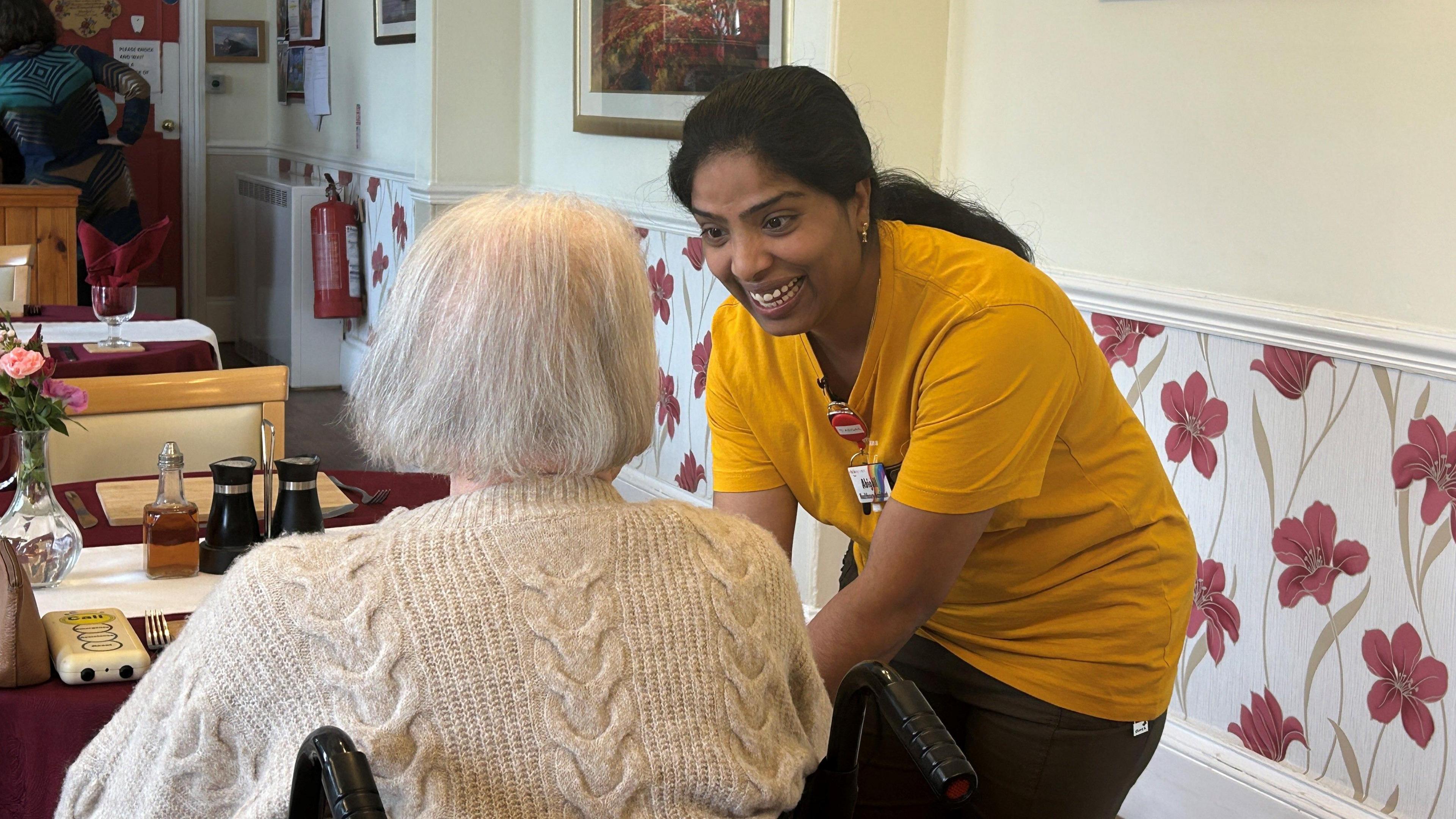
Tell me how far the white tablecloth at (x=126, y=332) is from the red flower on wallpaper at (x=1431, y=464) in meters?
2.64

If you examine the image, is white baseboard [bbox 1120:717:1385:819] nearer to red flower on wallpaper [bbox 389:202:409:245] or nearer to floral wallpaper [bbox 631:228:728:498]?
floral wallpaper [bbox 631:228:728:498]

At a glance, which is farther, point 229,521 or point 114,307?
point 114,307

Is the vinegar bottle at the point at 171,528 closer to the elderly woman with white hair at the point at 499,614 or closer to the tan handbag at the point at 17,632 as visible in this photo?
the tan handbag at the point at 17,632

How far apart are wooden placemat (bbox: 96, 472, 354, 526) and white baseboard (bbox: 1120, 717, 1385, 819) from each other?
1.51 metres

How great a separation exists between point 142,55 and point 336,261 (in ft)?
6.86

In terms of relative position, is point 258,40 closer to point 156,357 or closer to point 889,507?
point 156,357

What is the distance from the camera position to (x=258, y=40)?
7.48 metres

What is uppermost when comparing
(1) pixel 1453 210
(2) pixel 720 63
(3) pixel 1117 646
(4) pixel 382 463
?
(2) pixel 720 63

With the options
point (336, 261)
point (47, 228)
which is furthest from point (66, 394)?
point (336, 261)

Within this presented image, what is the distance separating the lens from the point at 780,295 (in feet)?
5.07

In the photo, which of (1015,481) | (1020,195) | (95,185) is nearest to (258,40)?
(95,185)

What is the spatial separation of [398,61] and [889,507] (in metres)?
4.80

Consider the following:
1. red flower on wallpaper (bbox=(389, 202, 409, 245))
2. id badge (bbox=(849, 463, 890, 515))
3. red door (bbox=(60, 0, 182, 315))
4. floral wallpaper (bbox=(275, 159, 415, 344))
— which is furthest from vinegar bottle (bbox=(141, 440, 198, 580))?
red door (bbox=(60, 0, 182, 315))

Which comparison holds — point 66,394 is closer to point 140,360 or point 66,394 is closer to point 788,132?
point 788,132
